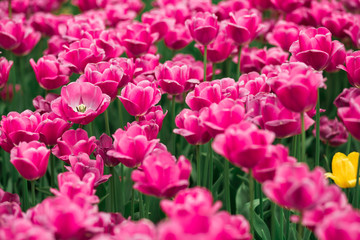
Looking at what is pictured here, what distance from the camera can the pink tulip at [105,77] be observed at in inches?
76.8

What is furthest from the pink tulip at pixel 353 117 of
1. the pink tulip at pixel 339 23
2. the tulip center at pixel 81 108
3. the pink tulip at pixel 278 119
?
the pink tulip at pixel 339 23

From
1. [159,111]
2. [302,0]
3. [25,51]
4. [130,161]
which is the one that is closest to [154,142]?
[130,161]

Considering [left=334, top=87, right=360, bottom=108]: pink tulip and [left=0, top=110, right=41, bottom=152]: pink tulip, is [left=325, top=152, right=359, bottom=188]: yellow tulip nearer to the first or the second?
[left=334, top=87, right=360, bottom=108]: pink tulip

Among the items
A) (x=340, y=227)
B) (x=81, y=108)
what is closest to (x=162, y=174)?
(x=340, y=227)

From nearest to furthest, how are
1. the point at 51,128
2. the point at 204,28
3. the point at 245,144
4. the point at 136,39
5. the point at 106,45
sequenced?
the point at 245,144
the point at 51,128
the point at 204,28
the point at 106,45
the point at 136,39

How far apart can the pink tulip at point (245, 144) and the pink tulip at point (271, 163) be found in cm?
2

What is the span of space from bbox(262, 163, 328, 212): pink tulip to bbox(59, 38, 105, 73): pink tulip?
128cm

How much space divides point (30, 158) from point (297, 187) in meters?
0.84

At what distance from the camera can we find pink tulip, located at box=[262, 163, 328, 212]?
1.10 meters

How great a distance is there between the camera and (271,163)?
126 centimetres

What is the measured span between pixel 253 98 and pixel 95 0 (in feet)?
8.89

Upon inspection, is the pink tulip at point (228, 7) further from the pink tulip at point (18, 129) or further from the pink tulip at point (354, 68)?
the pink tulip at point (18, 129)

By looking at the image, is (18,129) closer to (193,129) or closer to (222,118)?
(193,129)

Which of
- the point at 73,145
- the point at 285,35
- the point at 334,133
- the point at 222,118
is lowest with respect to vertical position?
the point at 334,133
